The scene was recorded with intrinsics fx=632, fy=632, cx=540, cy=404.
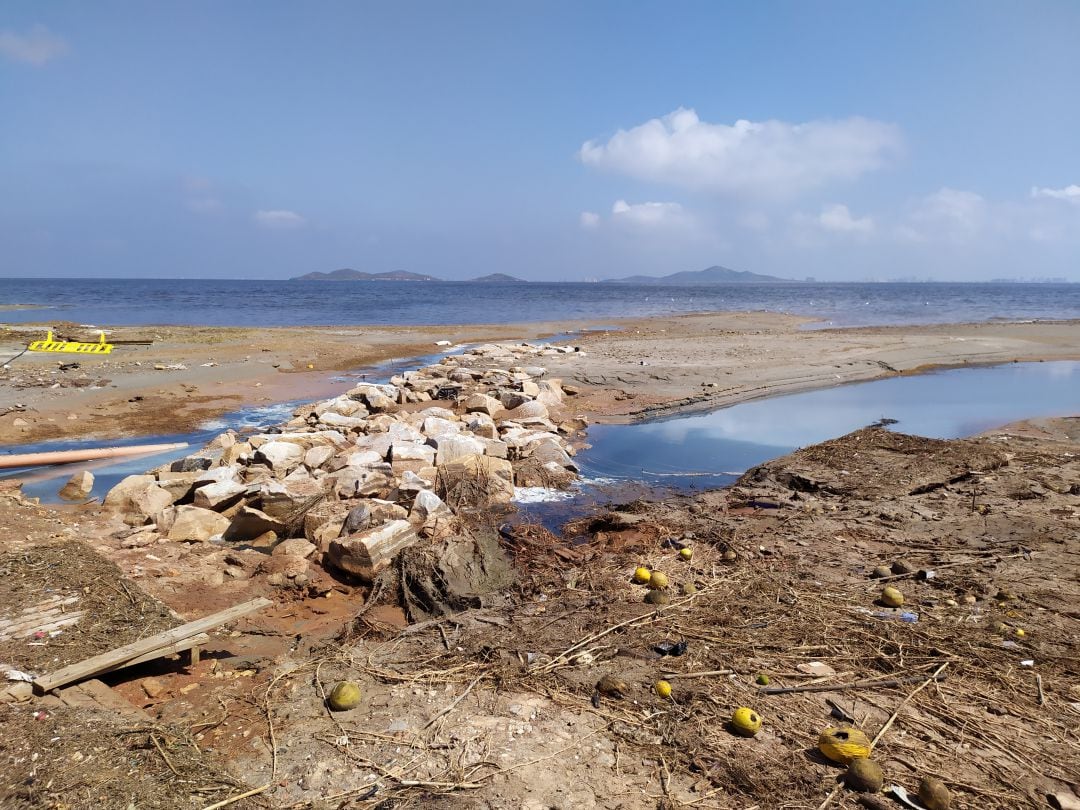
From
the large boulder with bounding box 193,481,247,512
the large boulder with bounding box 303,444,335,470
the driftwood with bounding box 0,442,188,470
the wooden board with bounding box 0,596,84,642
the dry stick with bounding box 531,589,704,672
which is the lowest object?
the dry stick with bounding box 531,589,704,672

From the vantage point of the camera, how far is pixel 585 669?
4.02m

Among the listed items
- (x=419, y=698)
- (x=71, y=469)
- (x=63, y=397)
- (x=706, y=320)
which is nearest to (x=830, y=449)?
(x=419, y=698)

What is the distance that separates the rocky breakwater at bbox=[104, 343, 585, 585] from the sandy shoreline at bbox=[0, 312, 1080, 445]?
3.29 meters

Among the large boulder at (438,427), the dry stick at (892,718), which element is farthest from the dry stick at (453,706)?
the large boulder at (438,427)

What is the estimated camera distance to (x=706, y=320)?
36188 millimetres

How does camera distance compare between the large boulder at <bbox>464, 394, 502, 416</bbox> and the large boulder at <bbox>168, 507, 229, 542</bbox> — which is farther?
the large boulder at <bbox>464, 394, 502, 416</bbox>

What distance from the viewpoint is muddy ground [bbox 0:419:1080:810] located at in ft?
9.96

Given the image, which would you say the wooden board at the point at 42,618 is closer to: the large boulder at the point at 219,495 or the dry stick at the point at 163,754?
the dry stick at the point at 163,754

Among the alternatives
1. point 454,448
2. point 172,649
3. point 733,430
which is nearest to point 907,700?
point 172,649

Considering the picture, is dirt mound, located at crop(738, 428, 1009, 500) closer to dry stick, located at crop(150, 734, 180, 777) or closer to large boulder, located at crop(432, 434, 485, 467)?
large boulder, located at crop(432, 434, 485, 467)

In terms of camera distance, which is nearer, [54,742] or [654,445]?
[54,742]

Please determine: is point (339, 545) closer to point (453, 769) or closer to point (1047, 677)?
point (453, 769)

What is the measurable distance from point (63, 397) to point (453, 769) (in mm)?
14311

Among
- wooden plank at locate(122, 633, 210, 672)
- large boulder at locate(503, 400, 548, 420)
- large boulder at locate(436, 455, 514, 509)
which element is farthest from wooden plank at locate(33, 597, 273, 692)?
large boulder at locate(503, 400, 548, 420)
